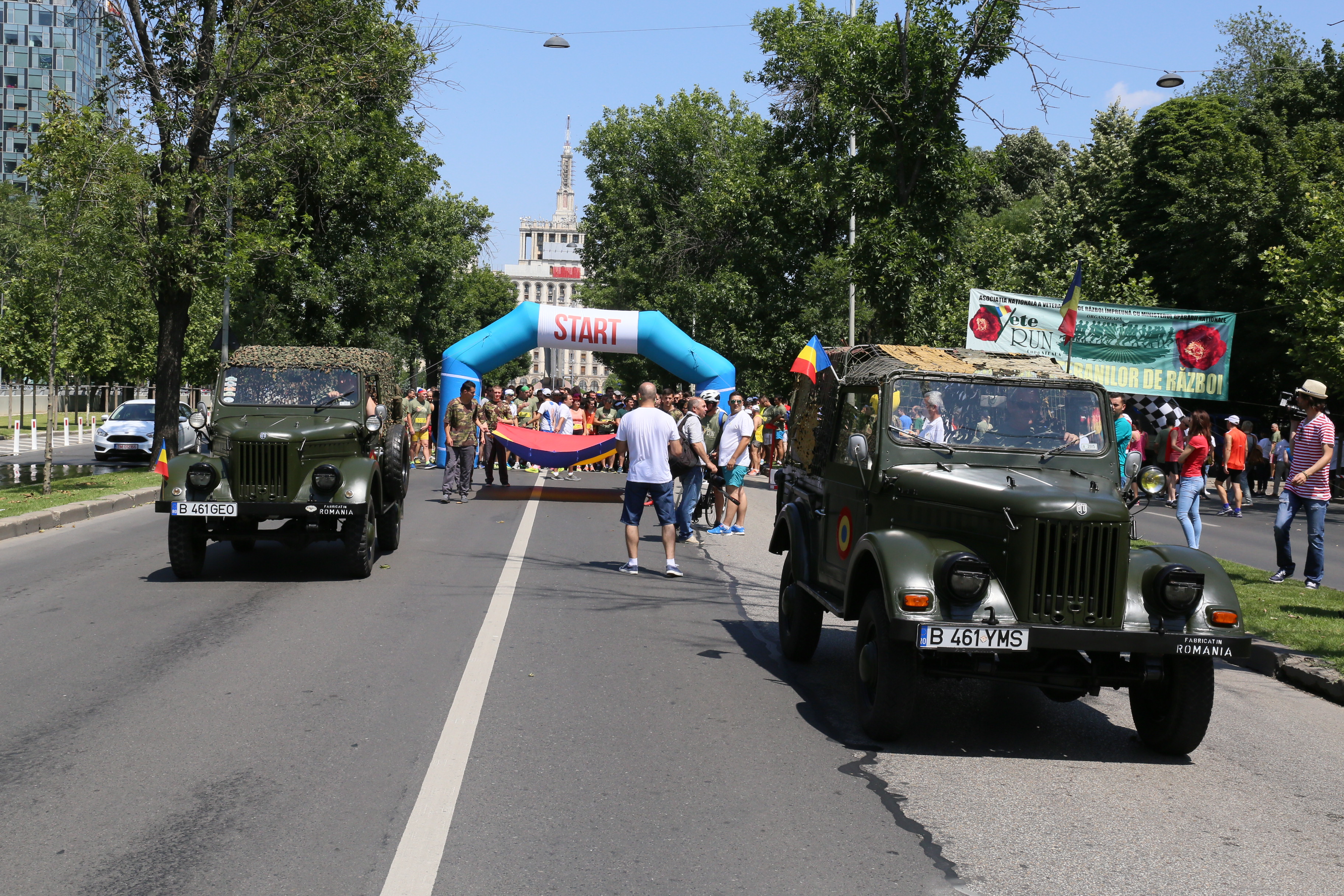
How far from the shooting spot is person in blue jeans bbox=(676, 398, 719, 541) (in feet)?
50.0

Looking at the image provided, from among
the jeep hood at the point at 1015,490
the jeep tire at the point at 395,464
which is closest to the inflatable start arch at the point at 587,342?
the jeep tire at the point at 395,464

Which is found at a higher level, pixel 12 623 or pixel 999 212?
pixel 999 212

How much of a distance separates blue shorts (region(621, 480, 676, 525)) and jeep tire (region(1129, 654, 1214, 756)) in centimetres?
643

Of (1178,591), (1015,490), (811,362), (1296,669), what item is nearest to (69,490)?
(811,362)

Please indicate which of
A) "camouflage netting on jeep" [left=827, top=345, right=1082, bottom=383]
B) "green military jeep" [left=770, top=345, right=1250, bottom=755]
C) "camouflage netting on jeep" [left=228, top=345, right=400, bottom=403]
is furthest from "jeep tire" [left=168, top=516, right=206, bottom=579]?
"green military jeep" [left=770, top=345, right=1250, bottom=755]

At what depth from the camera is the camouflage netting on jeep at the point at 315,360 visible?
13617 millimetres

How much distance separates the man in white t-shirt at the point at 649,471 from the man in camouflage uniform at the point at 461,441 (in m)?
8.36

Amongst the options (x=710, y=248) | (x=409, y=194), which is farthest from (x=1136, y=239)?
(x=409, y=194)

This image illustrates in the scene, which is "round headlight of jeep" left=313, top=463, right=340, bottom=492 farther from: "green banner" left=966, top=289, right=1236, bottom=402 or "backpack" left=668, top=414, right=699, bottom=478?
"green banner" left=966, top=289, right=1236, bottom=402

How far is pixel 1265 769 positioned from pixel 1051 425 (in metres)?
2.15

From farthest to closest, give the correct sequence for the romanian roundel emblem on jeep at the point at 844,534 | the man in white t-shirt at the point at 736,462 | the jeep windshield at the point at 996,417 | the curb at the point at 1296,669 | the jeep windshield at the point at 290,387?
the man in white t-shirt at the point at 736,462
the jeep windshield at the point at 290,387
the curb at the point at 1296,669
the romanian roundel emblem on jeep at the point at 844,534
the jeep windshield at the point at 996,417

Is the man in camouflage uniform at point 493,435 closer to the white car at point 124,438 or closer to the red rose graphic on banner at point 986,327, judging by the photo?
the white car at point 124,438

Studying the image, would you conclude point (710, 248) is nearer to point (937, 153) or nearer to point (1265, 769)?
point (937, 153)

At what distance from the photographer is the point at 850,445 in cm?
716
